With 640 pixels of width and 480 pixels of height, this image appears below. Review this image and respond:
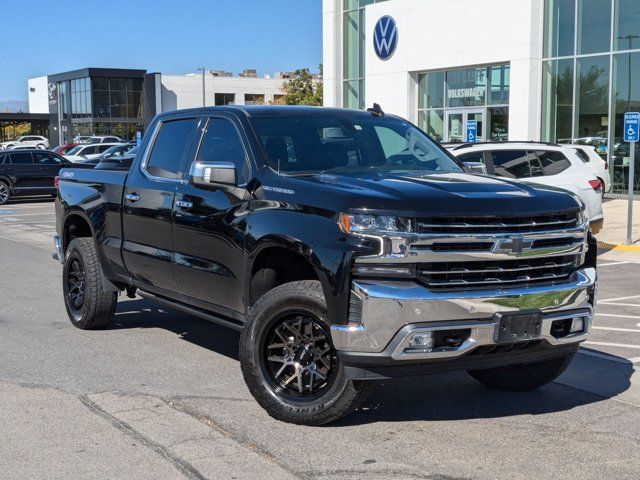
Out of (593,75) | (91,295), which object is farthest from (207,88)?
(91,295)

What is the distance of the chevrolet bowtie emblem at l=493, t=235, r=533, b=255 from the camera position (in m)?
4.79

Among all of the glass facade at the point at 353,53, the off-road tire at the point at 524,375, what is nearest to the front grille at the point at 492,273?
the off-road tire at the point at 524,375

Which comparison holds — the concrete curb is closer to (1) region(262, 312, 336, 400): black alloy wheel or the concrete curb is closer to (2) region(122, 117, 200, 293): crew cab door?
(2) region(122, 117, 200, 293): crew cab door

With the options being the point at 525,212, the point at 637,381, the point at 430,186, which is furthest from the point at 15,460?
the point at 637,381

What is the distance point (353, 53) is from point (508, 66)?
26.6 feet

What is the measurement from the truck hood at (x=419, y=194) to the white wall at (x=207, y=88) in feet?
238

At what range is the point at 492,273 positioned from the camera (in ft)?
15.9

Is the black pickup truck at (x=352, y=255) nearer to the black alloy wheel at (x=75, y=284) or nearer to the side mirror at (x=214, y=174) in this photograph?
the side mirror at (x=214, y=174)

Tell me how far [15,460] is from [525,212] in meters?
3.15

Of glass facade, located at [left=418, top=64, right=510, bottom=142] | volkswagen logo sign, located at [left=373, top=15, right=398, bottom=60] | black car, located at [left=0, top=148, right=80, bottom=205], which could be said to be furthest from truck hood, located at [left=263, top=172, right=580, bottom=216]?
volkswagen logo sign, located at [left=373, top=15, right=398, bottom=60]

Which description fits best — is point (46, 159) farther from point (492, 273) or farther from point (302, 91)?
point (302, 91)

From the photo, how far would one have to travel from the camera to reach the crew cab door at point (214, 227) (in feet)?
18.7

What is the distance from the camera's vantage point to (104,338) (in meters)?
7.71

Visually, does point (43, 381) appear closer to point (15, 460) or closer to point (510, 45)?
point (15, 460)
